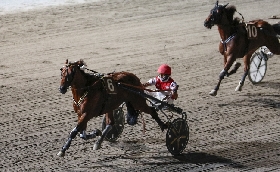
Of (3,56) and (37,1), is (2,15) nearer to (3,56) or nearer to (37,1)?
(37,1)

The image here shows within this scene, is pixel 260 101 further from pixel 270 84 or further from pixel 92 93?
pixel 92 93

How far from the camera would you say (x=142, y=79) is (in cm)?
1338

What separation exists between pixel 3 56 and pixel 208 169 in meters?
7.41

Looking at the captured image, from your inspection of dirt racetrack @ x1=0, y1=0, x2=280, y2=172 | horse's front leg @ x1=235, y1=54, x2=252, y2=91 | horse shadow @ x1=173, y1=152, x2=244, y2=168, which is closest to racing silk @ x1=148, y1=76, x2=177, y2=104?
dirt racetrack @ x1=0, y1=0, x2=280, y2=172

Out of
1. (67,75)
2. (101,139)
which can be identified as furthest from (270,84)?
(67,75)

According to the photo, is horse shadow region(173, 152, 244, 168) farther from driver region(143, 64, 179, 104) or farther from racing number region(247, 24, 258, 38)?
racing number region(247, 24, 258, 38)

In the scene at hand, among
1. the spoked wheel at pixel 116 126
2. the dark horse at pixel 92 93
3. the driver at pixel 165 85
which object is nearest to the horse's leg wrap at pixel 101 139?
the dark horse at pixel 92 93

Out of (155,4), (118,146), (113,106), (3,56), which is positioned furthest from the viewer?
(155,4)

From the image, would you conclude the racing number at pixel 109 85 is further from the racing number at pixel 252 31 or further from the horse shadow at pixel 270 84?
the horse shadow at pixel 270 84

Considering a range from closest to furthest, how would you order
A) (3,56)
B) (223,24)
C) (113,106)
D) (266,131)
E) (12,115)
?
(113,106)
(266,131)
(12,115)
(223,24)
(3,56)

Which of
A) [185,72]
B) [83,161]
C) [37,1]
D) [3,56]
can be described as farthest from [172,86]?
[37,1]

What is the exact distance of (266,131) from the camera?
418 inches

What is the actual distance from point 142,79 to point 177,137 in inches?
160

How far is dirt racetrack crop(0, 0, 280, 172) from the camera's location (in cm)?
945
